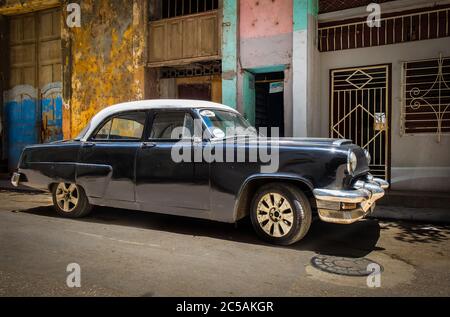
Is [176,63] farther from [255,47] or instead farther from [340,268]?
[340,268]

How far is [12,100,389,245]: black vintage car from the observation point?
4.34m

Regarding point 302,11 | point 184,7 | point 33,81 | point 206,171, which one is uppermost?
point 184,7

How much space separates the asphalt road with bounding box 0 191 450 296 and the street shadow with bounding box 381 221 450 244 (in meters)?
0.01

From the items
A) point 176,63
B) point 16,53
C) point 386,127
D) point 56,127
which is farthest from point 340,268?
point 16,53

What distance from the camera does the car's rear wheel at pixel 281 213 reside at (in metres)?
4.45

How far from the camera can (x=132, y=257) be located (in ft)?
13.4

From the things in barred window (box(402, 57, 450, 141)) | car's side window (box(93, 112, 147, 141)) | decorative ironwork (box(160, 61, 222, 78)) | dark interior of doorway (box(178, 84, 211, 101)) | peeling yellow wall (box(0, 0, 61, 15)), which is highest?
peeling yellow wall (box(0, 0, 61, 15))

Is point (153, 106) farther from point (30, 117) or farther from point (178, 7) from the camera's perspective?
point (30, 117)

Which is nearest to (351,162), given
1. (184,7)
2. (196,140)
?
(196,140)

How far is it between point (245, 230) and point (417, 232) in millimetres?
2390

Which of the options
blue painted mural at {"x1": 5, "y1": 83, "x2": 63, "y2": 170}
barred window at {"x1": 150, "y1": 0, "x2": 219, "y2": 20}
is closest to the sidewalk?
barred window at {"x1": 150, "y1": 0, "x2": 219, "y2": 20}

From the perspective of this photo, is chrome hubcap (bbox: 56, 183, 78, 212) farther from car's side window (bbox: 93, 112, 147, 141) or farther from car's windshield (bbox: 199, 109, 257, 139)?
car's windshield (bbox: 199, 109, 257, 139)

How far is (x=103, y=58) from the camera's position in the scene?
12602 millimetres
